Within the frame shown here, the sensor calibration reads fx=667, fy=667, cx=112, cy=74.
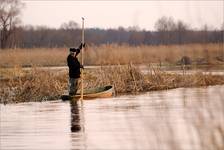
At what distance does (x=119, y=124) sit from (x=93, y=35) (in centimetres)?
9869

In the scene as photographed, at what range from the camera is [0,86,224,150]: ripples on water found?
819 centimetres

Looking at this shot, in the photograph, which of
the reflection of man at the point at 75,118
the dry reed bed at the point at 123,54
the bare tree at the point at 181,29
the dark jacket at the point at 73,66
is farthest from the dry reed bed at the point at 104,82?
the bare tree at the point at 181,29

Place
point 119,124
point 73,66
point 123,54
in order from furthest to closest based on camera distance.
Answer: point 123,54
point 73,66
point 119,124

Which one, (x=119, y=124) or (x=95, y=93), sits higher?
(x=95, y=93)

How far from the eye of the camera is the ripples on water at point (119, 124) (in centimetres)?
819

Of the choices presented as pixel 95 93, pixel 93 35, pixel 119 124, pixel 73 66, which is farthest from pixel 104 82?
pixel 93 35

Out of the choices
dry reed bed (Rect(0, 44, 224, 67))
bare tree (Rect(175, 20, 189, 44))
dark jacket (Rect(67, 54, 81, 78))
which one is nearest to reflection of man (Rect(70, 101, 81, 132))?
dark jacket (Rect(67, 54, 81, 78))

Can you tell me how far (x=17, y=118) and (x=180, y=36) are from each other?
32.2 ft

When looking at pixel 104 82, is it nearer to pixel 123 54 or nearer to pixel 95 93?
pixel 95 93

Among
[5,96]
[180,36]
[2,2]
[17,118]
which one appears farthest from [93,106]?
[2,2]

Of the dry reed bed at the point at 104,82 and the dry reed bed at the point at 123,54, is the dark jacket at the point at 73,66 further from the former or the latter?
the dry reed bed at the point at 123,54

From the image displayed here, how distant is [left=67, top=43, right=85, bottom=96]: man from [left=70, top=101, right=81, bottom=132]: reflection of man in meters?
0.68

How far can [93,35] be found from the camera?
11381 centimetres

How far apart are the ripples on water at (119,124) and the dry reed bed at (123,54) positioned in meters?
0.59
